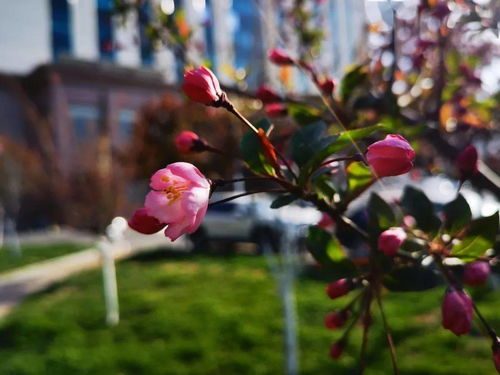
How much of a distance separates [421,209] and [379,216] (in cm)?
Answer: 13

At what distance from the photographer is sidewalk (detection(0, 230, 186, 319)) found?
570cm

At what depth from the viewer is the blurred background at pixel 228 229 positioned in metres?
1.79

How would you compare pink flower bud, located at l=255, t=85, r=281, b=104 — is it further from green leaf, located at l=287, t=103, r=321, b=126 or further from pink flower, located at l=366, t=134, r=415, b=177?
pink flower, located at l=366, t=134, r=415, b=177

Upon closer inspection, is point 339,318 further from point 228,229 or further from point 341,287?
point 228,229

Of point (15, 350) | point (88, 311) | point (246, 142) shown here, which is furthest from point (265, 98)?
Answer: point (88, 311)

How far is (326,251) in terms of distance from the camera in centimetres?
76

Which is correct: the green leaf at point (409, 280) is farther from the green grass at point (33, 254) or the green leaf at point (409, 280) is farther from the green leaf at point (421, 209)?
the green grass at point (33, 254)

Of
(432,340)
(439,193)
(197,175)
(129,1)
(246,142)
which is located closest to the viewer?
(197,175)

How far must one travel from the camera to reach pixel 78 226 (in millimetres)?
7621

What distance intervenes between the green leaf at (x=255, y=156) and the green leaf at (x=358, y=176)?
0.13 meters

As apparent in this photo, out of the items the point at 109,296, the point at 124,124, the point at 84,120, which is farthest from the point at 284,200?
the point at 124,124

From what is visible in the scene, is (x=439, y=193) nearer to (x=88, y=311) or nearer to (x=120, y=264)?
(x=120, y=264)

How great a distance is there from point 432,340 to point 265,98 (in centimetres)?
306

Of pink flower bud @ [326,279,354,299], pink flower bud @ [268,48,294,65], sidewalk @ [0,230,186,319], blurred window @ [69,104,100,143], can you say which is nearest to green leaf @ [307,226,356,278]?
pink flower bud @ [326,279,354,299]
